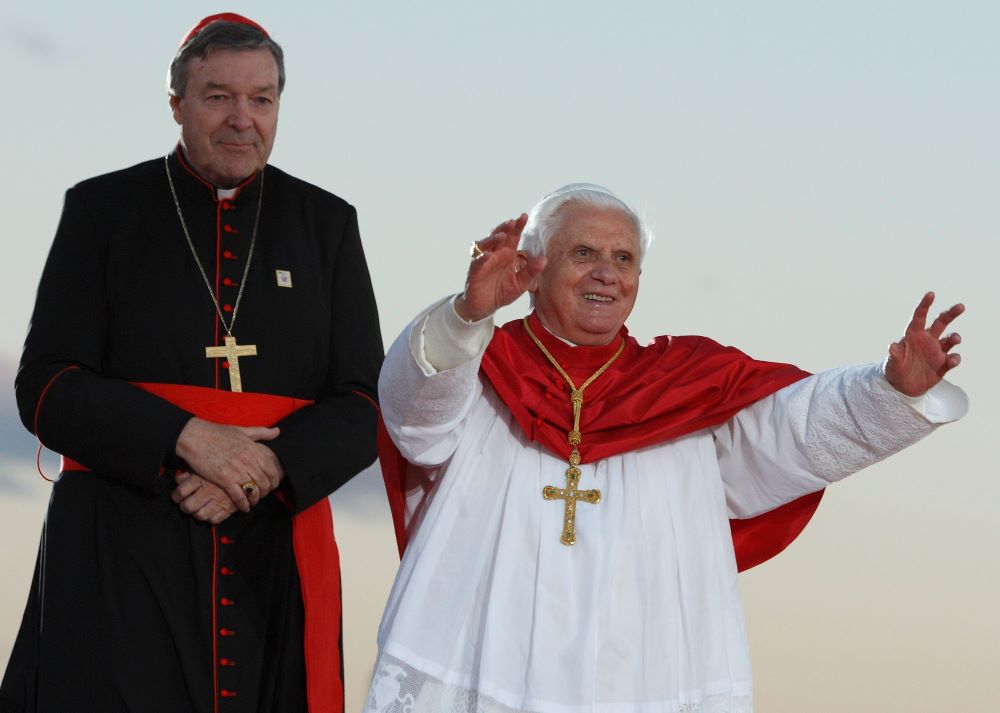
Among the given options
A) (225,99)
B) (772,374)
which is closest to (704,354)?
(772,374)

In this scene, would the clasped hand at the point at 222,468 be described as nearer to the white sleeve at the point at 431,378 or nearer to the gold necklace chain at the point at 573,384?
the white sleeve at the point at 431,378

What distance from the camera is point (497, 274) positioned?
477 cm

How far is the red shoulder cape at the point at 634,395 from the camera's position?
17.2ft

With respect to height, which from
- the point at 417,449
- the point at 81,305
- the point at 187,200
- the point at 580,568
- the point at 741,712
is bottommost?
the point at 741,712

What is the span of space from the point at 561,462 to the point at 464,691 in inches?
26.2

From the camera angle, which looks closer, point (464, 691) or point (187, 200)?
point (464, 691)

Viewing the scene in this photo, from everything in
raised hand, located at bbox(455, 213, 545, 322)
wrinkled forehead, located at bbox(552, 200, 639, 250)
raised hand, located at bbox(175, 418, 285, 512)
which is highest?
wrinkled forehead, located at bbox(552, 200, 639, 250)

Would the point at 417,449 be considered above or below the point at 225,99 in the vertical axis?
below

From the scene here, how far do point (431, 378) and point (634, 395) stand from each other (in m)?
0.70

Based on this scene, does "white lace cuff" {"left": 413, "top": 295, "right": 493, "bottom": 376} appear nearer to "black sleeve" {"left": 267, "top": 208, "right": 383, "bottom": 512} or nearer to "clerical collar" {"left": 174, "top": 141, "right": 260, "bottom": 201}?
"black sleeve" {"left": 267, "top": 208, "right": 383, "bottom": 512}

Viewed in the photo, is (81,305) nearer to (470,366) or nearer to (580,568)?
(470,366)

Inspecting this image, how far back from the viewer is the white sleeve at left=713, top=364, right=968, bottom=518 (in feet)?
16.7

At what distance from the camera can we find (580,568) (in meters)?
5.08

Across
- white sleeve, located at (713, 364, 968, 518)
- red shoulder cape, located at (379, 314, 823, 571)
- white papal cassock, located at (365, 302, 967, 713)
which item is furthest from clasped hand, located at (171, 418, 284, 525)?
white sleeve, located at (713, 364, 968, 518)
